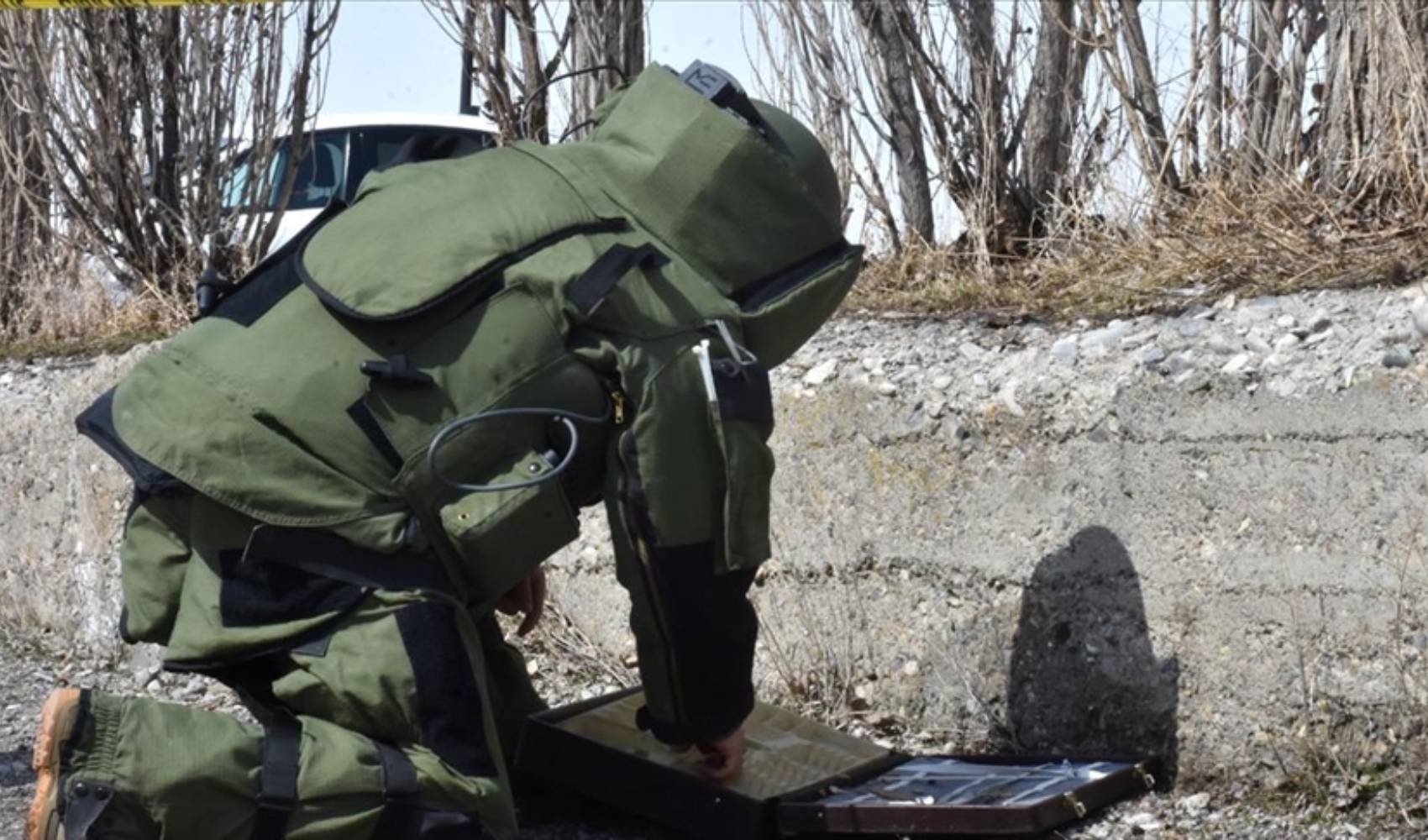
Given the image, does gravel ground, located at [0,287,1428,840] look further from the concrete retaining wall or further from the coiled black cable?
the coiled black cable

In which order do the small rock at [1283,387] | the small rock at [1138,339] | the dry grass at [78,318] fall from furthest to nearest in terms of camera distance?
the dry grass at [78,318] < the small rock at [1138,339] < the small rock at [1283,387]

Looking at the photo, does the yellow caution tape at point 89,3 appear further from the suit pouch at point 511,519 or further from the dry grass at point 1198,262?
the suit pouch at point 511,519

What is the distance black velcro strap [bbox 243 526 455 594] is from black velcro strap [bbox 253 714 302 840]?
274 millimetres

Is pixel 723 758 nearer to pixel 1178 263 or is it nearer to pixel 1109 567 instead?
pixel 1109 567

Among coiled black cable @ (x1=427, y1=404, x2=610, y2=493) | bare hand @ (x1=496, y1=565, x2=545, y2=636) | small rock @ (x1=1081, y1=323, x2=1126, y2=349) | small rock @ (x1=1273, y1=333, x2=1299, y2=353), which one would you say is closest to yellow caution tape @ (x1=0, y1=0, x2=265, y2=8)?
bare hand @ (x1=496, y1=565, x2=545, y2=636)

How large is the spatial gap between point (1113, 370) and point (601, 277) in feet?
4.48

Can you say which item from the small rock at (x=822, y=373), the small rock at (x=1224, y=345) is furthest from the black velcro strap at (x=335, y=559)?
the small rock at (x=1224, y=345)

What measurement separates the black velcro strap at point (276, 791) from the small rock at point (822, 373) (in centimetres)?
178

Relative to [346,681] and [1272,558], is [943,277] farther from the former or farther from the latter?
[346,681]

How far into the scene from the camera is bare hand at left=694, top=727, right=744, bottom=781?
131 inches

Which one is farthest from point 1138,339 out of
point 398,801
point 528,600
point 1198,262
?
point 398,801

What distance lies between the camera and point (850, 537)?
4.18 metres

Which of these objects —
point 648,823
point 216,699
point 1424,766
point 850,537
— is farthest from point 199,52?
point 1424,766

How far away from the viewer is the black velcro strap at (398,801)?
9.46 ft
